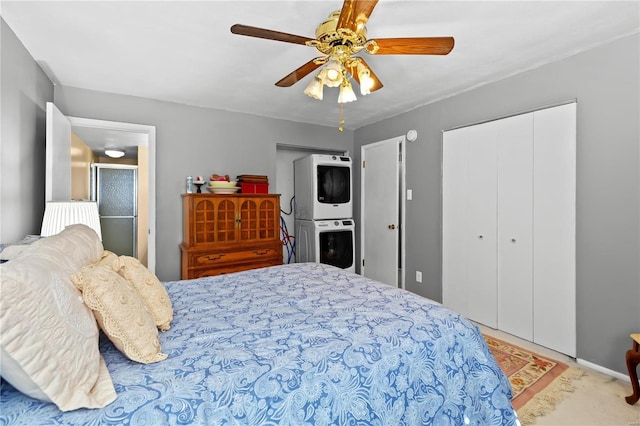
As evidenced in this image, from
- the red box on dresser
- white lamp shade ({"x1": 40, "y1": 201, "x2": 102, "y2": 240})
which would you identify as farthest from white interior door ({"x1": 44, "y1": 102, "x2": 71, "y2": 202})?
the red box on dresser

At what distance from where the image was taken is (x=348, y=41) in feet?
5.51

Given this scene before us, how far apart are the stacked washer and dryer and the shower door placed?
125 inches

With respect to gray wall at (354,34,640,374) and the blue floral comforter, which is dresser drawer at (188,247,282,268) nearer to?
the blue floral comforter

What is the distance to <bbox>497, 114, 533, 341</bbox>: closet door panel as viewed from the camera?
9.01 ft

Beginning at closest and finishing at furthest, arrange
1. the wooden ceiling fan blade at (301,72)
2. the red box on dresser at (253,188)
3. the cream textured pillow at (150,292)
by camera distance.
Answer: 1. the cream textured pillow at (150,292)
2. the wooden ceiling fan blade at (301,72)
3. the red box on dresser at (253,188)

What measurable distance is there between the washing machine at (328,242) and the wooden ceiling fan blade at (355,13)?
113 inches

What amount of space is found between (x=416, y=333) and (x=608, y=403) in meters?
1.65

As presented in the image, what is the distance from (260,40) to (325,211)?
2479mm

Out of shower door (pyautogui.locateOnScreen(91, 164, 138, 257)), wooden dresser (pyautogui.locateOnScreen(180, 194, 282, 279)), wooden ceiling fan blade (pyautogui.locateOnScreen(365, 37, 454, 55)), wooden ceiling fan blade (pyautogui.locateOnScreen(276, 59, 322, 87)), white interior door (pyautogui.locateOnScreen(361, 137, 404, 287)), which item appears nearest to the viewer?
wooden ceiling fan blade (pyautogui.locateOnScreen(365, 37, 454, 55))

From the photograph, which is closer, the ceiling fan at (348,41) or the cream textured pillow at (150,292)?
the cream textured pillow at (150,292)

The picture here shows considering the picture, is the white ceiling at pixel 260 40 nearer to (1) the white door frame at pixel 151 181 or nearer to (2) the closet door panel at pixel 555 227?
(1) the white door frame at pixel 151 181

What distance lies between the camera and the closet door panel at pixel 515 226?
2.75m

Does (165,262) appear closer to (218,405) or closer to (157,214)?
(157,214)

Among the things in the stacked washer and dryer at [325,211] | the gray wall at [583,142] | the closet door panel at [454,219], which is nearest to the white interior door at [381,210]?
the stacked washer and dryer at [325,211]
